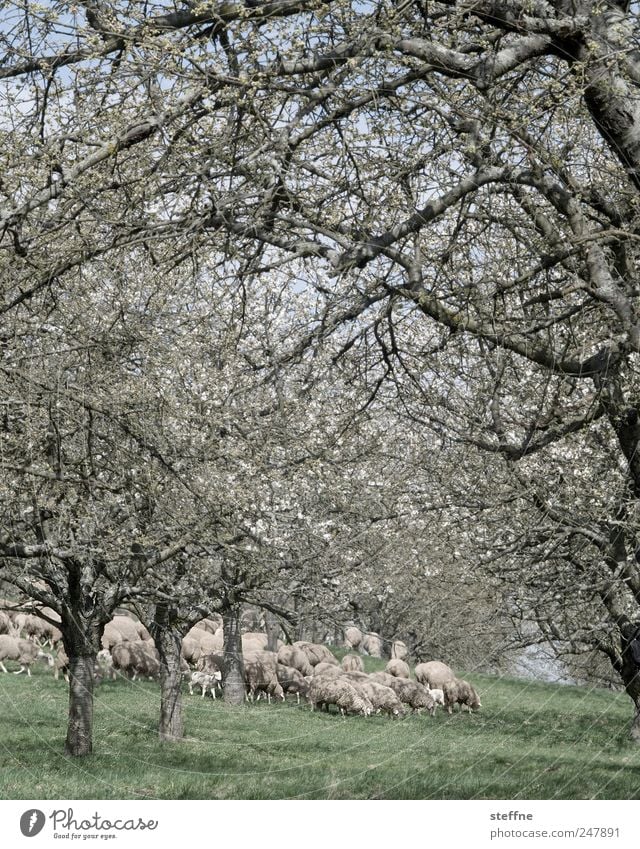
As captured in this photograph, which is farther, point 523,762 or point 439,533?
point 523,762

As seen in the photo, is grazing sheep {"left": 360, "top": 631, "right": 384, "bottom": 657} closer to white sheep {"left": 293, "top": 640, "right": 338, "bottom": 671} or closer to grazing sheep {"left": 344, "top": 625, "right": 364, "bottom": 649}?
grazing sheep {"left": 344, "top": 625, "right": 364, "bottom": 649}

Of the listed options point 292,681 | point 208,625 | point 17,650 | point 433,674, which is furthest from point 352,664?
Result: point 17,650

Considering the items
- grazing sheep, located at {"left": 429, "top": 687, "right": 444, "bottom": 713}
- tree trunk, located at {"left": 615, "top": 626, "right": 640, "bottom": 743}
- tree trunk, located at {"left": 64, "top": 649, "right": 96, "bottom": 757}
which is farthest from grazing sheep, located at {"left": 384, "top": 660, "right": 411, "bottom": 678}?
tree trunk, located at {"left": 615, "top": 626, "right": 640, "bottom": 743}

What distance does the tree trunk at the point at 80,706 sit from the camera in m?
13.9

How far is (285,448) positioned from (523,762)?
8.60 metres

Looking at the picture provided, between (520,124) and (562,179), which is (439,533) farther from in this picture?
(520,124)

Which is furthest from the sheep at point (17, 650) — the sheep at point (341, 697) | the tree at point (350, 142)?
the tree at point (350, 142)

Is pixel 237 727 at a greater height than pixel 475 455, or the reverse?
pixel 475 455

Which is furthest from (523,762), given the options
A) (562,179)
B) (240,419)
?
(562,179)

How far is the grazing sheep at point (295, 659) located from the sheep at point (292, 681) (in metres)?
2.14

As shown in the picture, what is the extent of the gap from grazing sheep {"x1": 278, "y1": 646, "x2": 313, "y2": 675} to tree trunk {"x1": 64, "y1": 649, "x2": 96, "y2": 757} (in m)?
14.0

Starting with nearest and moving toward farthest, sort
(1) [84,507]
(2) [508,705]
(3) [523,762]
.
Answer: (1) [84,507], (3) [523,762], (2) [508,705]

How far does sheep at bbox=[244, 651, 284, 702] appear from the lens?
24109 millimetres

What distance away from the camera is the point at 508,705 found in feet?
81.1
